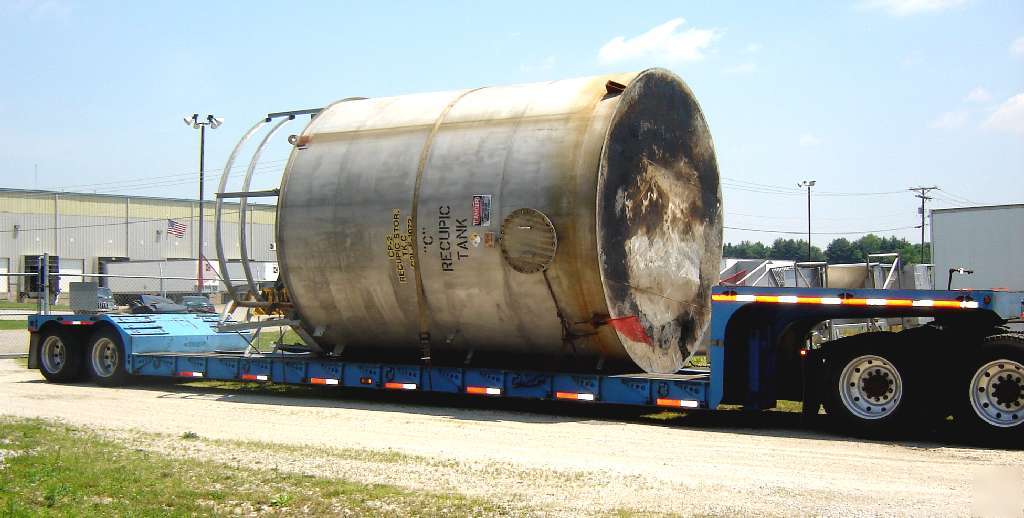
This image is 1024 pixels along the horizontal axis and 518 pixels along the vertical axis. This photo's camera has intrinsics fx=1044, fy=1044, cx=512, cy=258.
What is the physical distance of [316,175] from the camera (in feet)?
51.5

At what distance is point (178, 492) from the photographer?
841 centimetres

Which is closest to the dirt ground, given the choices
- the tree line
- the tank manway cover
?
the tank manway cover

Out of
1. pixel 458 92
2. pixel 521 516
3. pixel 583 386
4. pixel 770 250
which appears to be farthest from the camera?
pixel 770 250

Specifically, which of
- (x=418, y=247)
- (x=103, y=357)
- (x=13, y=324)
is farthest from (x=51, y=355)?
(x=13, y=324)

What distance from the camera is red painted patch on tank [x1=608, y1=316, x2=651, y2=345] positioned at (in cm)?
1354

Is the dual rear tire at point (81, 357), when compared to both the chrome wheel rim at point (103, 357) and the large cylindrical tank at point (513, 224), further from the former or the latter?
the large cylindrical tank at point (513, 224)

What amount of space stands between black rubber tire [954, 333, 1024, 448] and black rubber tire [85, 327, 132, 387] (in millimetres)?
13482

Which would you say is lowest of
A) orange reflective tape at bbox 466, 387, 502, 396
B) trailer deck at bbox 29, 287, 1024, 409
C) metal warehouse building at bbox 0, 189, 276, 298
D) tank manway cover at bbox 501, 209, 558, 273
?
orange reflective tape at bbox 466, 387, 502, 396

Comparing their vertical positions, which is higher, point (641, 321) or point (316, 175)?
point (316, 175)

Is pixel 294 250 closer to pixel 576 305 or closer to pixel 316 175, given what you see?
pixel 316 175

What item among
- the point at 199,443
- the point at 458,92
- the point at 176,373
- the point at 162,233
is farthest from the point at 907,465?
the point at 162,233

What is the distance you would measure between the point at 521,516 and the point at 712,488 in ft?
6.47

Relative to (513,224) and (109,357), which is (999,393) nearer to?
(513,224)

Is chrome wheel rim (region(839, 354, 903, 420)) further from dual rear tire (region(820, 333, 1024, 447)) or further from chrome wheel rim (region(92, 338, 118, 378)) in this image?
chrome wheel rim (region(92, 338, 118, 378))
